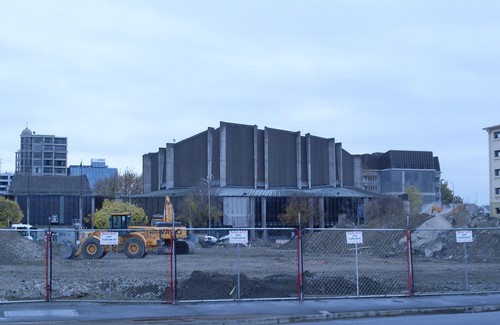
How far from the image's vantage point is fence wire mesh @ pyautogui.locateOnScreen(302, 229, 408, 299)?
23766mm

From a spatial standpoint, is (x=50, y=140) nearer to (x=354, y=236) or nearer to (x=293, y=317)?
(x=354, y=236)

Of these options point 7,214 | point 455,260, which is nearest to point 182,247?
point 455,260

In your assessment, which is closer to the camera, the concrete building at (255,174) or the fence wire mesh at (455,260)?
the fence wire mesh at (455,260)

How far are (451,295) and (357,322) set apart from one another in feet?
20.9

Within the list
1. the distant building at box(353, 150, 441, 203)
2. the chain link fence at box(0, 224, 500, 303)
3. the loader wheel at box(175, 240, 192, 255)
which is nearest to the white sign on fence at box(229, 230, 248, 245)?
the chain link fence at box(0, 224, 500, 303)

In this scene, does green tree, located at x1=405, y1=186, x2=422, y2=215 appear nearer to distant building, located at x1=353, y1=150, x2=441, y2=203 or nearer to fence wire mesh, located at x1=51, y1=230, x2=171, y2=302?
distant building, located at x1=353, y1=150, x2=441, y2=203

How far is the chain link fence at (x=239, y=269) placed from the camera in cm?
2209

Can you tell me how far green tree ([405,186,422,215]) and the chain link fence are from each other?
66.2 m

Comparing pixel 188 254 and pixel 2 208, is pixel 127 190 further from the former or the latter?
pixel 188 254

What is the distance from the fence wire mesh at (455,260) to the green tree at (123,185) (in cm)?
8954

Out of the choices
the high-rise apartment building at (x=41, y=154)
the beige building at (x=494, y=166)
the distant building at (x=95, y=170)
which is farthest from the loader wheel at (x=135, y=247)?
the distant building at (x=95, y=170)

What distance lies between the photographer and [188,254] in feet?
153

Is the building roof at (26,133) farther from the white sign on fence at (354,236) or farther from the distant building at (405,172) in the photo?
the white sign on fence at (354,236)

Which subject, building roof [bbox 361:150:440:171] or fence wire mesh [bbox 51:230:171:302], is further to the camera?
building roof [bbox 361:150:440:171]
